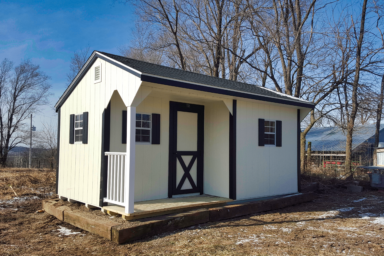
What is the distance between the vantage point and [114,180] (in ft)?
19.0

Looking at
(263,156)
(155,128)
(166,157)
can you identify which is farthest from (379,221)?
(155,128)

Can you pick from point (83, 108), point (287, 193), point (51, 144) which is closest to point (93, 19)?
point (51, 144)

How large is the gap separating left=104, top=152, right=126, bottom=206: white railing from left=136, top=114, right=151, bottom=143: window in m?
0.98

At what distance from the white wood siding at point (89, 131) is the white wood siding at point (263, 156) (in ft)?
10.1

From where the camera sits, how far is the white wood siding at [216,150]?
7.49 meters

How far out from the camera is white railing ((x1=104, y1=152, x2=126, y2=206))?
5.63 metres

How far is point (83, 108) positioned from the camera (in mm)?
6883

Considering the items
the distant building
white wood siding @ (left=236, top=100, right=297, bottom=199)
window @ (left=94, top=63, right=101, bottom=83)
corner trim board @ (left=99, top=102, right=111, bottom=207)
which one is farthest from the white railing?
the distant building

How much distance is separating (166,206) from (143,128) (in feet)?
6.10

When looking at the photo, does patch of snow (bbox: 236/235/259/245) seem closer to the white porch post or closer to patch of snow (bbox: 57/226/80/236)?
the white porch post

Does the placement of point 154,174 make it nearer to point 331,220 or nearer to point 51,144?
point 331,220

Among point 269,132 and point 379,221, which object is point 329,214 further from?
point 269,132

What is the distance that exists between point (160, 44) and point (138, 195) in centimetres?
1371

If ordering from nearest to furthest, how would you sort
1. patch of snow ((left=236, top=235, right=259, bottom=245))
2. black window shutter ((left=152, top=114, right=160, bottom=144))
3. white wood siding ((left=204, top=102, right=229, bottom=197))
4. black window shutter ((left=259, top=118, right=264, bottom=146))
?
patch of snow ((left=236, top=235, right=259, bottom=245)) < black window shutter ((left=152, top=114, right=160, bottom=144)) < white wood siding ((left=204, top=102, right=229, bottom=197)) < black window shutter ((left=259, top=118, right=264, bottom=146))
